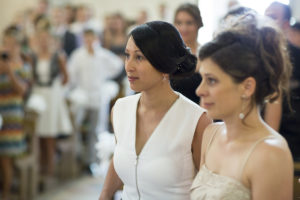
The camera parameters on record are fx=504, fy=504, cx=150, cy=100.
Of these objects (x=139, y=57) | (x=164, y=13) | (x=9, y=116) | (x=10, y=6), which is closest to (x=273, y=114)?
(x=139, y=57)

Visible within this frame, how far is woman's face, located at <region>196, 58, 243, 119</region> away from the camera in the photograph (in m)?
1.65

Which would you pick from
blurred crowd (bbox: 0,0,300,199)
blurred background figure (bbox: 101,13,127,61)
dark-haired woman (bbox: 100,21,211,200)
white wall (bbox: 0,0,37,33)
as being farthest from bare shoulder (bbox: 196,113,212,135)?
white wall (bbox: 0,0,37,33)

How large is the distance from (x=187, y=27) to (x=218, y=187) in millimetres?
1402

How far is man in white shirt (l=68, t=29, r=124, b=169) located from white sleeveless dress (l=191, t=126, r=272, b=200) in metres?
4.64

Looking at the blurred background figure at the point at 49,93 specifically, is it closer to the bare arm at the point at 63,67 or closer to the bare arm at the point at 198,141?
the bare arm at the point at 63,67

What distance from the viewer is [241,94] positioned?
1664mm

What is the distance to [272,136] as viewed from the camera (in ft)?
5.32

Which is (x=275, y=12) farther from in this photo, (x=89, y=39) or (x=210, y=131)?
(x=89, y=39)

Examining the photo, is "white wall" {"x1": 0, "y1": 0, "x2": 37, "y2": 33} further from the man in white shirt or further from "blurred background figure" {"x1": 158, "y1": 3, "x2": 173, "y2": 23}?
the man in white shirt

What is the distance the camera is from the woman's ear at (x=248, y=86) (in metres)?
1.65

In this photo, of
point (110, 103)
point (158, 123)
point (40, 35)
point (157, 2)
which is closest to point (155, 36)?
point (158, 123)

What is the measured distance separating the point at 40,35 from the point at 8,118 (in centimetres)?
136

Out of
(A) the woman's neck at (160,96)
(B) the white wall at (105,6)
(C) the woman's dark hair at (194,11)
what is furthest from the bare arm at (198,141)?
(B) the white wall at (105,6)

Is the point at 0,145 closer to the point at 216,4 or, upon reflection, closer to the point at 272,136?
the point at 272,136
